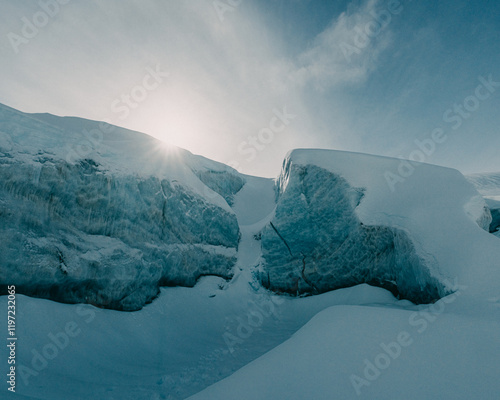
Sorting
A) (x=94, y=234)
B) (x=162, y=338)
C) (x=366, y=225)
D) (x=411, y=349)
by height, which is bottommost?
(x=162, y=338)

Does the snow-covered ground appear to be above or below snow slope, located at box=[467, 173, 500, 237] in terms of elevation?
below

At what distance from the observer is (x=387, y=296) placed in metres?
7.78

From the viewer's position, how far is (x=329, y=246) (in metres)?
9.88

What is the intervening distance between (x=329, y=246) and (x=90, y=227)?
8908 millimetres

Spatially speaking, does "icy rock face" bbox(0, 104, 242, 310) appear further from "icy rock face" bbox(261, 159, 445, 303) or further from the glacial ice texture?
"icy rock face" bbox(261, 159, 445, 303)

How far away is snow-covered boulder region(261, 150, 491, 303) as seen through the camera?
6.76m

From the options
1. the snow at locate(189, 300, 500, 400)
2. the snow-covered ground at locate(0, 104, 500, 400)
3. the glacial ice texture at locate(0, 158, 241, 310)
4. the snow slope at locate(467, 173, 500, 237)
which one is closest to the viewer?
the snow at locate(189, 300, 500, 400)

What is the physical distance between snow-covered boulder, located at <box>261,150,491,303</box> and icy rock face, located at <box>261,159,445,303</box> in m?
0.03

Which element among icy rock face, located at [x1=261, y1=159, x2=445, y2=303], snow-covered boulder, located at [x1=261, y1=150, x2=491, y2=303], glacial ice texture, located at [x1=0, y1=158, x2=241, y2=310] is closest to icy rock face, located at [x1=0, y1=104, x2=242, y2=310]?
glacial ice texture, located at [x1=0, y1=158, x2=241, y2=310]

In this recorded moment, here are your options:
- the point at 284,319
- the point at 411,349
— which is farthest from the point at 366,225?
the point at 411,349

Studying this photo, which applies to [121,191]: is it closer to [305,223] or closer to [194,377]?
[194,377]

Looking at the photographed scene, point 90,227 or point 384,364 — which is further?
point 90,227

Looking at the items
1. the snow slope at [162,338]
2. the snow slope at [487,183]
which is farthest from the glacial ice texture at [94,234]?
the snow slope at [487,183]

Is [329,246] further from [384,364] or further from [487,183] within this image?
[487,183]
